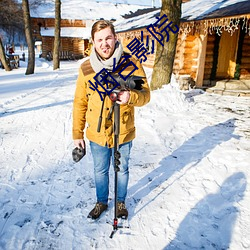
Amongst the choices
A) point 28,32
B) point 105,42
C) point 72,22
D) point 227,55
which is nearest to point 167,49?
point 227,55

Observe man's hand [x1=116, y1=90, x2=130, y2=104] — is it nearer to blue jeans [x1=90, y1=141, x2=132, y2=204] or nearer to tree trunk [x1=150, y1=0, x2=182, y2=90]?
blue jeans [x1=90, y1=141, x2=132, y2=204]

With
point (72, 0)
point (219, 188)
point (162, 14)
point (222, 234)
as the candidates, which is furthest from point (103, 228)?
A: point (72, 0)

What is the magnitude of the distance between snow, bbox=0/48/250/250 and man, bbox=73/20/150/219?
319 millimetres

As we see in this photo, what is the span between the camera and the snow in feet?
7.30

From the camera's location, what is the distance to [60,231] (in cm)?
228

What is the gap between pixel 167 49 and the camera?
708cm

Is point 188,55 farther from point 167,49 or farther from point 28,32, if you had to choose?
point 28,32

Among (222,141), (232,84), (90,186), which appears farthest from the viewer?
(232,84)

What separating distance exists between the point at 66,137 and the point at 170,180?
2396 millimetres

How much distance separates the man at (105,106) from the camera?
1.85 m

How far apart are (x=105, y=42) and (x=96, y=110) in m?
0.61

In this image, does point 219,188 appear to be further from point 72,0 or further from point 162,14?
point 72,0

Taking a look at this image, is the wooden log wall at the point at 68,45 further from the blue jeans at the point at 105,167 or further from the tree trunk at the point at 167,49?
the blue jeans at the point at 105,167

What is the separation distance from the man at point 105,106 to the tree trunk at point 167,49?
5.49m
